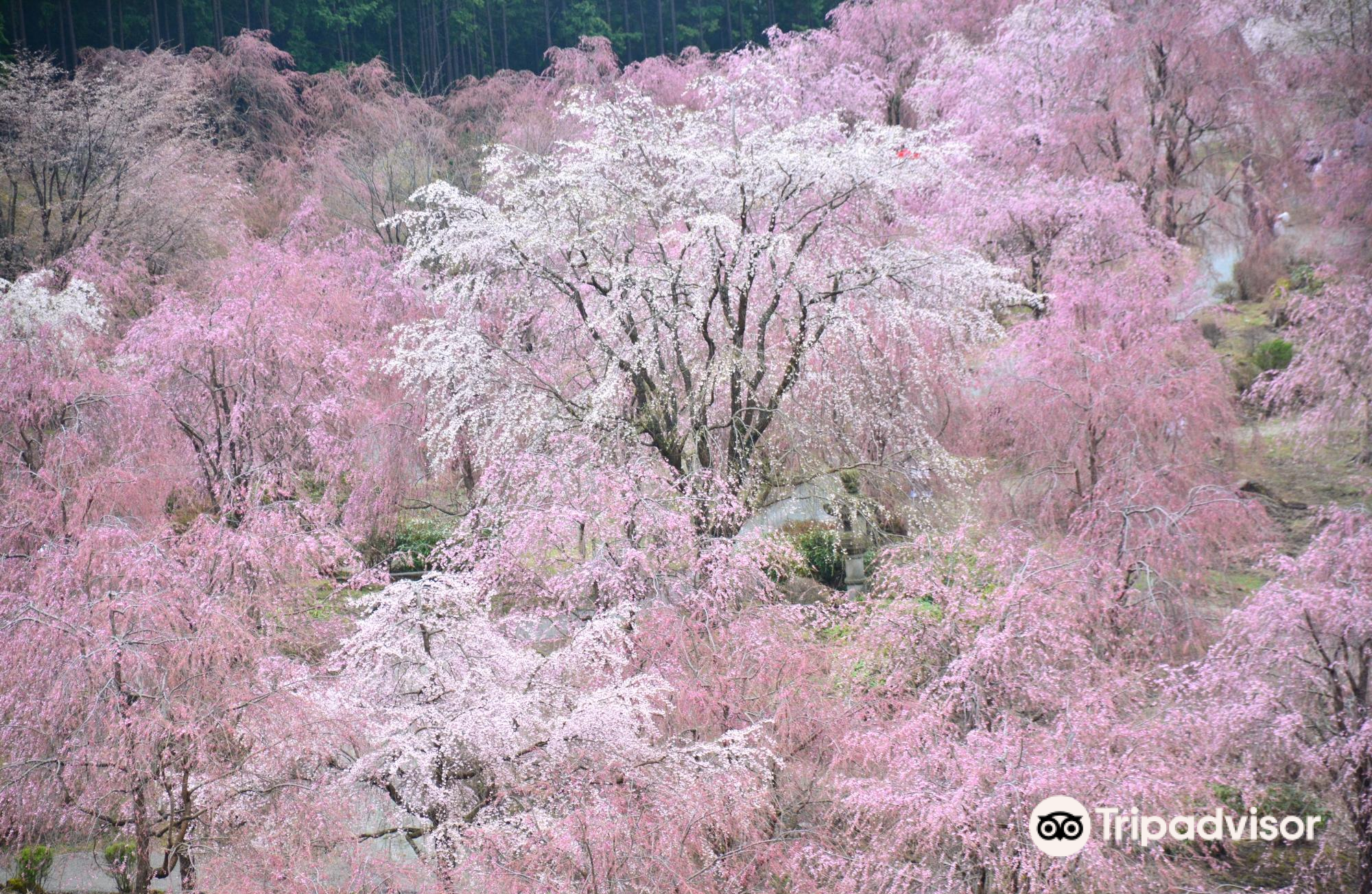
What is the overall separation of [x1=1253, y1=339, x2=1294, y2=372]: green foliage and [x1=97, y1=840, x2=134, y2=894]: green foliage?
45.7ft

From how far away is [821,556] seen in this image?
1140 cm

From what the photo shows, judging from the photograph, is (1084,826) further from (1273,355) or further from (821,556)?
(1273,355)

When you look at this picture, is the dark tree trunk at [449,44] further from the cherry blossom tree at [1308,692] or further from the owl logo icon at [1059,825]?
the owl logo icon at [1059,825]

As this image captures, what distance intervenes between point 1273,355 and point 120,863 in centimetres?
1432

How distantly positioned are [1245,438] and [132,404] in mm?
12261

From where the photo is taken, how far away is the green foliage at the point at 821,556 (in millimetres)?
11305

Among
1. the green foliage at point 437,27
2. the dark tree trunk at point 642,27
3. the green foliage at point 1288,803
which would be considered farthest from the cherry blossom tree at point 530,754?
the dark tree trunk at point 642,27

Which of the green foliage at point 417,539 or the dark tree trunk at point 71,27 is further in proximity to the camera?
the dark tree trunk at point 71,27

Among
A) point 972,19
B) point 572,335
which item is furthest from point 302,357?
point 972,19

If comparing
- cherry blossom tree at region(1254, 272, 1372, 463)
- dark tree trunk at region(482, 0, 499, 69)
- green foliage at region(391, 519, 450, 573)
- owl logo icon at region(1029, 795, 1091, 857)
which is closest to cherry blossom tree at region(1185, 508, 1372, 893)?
owl logo icon at region(1029, 795, 1091, 857)

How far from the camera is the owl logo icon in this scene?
4840 mm

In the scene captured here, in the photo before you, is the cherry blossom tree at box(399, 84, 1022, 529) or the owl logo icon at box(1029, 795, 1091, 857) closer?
the owl logo icon at box(1029, 795, 1091, 857)

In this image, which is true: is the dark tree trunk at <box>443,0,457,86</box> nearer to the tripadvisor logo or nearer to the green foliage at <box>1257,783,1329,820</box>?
the green foliage at <box>1257,783,1329,820</box>

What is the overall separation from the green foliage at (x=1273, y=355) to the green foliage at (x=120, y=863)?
45.7 feet
